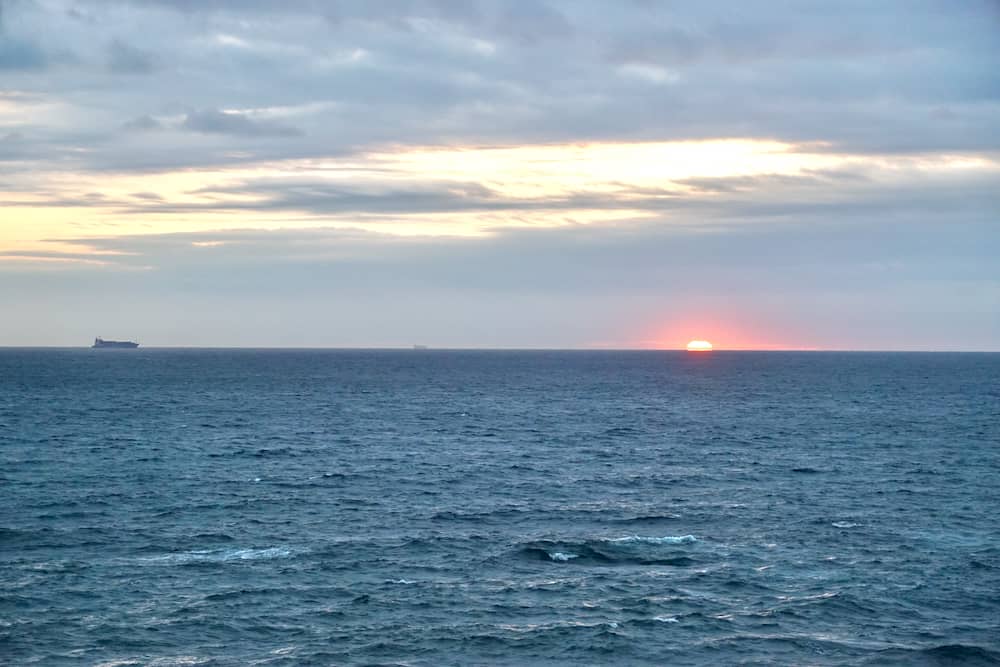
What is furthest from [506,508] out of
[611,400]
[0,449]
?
[611,400]

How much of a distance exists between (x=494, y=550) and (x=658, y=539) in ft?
32.7

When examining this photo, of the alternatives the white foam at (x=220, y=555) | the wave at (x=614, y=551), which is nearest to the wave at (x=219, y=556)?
the white foam at (x=220, y=555)

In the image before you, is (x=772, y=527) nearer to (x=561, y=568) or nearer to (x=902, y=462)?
(x=561, y=568)

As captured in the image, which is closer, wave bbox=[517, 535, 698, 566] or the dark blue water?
the dark blue water

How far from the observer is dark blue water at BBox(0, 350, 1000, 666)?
44.6 metres

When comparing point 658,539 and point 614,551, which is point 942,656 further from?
point 658,539

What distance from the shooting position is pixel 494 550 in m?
59.3

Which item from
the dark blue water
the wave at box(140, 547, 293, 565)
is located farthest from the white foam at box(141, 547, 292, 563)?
the dark blue water

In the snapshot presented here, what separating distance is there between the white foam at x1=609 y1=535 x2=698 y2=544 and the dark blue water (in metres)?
0.18

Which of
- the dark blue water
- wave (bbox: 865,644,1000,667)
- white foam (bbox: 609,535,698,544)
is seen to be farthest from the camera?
white foam (bbox: 609,535,698,544)

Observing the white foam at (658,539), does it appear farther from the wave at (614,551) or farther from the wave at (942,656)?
the wave at (942,656)

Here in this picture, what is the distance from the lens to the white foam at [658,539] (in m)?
61.3

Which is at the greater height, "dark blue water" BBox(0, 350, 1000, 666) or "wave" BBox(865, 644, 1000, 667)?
"dark blue water" BBox(0, 350, 1000, 666)

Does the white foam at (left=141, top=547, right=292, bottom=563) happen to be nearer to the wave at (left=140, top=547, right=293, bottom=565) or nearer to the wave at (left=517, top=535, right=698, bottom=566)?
the wave at (left=140, top=547, right=293, bottom=565)
